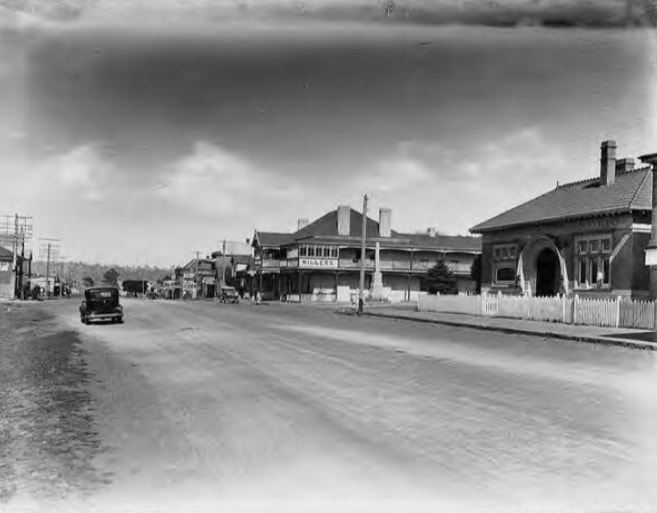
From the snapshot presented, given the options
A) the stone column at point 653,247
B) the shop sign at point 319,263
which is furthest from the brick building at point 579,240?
the shop sign at point 319,263

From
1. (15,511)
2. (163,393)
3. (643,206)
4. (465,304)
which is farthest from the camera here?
(465,304)

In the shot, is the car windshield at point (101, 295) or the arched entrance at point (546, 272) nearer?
the car windshield at point (101, 295)

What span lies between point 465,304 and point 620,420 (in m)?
26.8

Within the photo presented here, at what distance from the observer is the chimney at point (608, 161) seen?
5.70 metres

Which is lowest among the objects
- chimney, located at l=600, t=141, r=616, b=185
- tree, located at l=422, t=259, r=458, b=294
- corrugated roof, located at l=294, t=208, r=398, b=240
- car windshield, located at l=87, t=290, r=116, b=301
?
car windshield, located at l=87, t=290, r=116, b=301

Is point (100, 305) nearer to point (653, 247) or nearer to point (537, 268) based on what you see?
point (653, 247)

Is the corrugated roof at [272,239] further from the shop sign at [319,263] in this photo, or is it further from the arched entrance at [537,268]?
the arched entrance at [537,268]

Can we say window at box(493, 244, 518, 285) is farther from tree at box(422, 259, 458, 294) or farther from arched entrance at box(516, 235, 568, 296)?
tree at box(422, 259, 458, 294)

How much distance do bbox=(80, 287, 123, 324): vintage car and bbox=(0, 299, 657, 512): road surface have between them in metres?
13.6

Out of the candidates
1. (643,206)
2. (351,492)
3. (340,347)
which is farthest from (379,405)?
(643,206)

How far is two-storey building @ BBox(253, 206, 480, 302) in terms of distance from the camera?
5859 cm

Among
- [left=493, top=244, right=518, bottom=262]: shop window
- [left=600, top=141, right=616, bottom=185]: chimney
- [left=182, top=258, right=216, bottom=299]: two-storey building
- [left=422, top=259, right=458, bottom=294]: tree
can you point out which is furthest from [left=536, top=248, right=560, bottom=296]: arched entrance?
[left=182, top=258, right=216, bottom=299]: two-storey building

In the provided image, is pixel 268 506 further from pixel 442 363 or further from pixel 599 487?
pixel 442 363

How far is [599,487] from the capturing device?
4.46 meters
